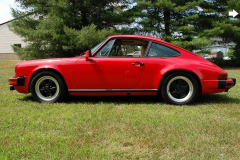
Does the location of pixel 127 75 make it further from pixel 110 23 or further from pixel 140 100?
pixel 110 23

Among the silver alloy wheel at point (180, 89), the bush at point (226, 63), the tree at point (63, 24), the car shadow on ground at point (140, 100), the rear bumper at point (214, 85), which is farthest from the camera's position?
the bush at point (226, 63)

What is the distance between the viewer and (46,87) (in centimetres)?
419

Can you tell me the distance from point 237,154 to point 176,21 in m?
18.0

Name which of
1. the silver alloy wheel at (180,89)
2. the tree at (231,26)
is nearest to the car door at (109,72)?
the silver alloy wheel at (180,89)

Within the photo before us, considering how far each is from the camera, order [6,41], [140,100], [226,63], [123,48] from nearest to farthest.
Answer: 1. [123,48]
2. [140,100]
3. [226,63]
4. [6,41]

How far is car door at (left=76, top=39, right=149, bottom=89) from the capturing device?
13.2 ft

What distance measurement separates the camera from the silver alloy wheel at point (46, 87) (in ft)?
13.7

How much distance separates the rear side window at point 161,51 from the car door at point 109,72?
25 centimetres

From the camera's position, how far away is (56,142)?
2344 mm

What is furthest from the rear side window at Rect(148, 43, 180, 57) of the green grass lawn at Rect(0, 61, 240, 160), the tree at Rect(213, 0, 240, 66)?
the tree at Rect(213, 0, 240, 66)

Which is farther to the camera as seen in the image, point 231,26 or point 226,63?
point 226,63

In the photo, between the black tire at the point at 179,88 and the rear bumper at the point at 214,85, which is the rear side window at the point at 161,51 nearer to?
the black tire at the point at 179,88

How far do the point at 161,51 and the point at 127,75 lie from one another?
834 millimetres

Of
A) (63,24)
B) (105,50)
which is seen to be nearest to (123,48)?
(105,50)
